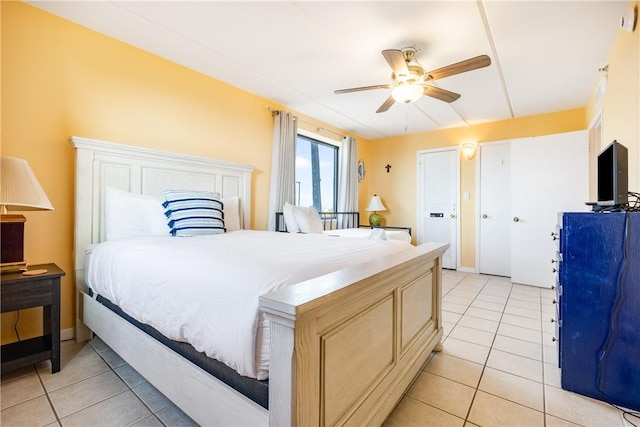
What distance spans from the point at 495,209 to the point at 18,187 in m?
5.33

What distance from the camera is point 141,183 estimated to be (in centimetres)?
252

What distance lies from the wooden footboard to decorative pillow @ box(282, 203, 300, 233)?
6.52ft

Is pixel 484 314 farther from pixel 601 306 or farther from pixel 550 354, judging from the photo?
pixel 601 306

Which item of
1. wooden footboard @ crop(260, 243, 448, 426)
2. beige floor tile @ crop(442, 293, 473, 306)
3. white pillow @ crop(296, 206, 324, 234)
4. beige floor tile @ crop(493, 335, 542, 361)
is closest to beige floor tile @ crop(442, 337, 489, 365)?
beige floor tile @ crop(493, 335, 542, 361)

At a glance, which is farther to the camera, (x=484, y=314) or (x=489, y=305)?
(x=489, y=305)

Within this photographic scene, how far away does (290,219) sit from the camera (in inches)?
140

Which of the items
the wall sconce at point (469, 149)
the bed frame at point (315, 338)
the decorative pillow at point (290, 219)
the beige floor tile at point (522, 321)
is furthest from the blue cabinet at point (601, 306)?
the wall sconce at point (469, 149)

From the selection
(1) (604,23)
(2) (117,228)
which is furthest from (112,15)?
(1) (604,23)

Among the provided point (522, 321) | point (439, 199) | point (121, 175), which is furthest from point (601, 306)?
point (439, 199)

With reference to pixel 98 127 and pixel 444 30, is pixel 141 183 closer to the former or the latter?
pixel 98 127

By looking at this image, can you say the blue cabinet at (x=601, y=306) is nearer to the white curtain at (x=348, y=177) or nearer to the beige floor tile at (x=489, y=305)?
the beige floor tile at (x=489, y=305)

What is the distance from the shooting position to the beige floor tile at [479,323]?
249 cm

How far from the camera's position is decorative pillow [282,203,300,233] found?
353 cm

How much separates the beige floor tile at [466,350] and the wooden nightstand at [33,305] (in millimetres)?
2578
